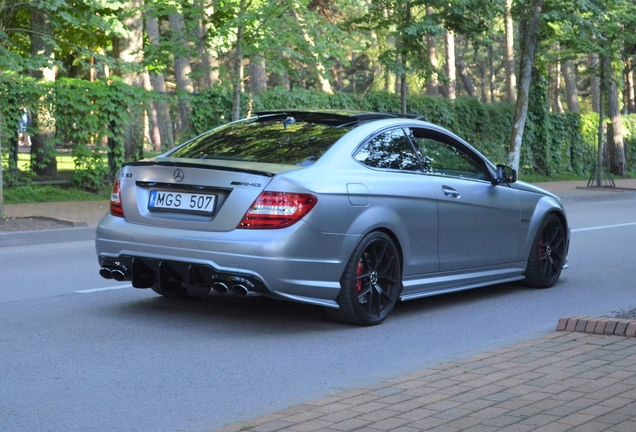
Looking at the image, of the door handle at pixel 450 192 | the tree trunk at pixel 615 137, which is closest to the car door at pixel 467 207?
the door handle at pixel 450 192

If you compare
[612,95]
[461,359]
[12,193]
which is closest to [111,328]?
[461,359]

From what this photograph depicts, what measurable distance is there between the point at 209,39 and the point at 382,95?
32.7 ft

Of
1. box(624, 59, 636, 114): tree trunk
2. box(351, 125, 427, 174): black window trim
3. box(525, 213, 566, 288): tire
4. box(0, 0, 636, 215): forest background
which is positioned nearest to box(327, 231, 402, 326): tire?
box(351, 125, 427, 174): black window trim

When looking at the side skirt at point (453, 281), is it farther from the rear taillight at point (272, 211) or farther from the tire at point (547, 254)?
the rear taillight at point (272, 211)

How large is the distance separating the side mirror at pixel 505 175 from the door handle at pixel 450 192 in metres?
0.77

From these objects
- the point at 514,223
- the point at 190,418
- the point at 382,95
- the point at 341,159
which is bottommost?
the point at 190,418

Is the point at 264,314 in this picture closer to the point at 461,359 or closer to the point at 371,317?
the point at 371,317

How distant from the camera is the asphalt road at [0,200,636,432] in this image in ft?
16.8

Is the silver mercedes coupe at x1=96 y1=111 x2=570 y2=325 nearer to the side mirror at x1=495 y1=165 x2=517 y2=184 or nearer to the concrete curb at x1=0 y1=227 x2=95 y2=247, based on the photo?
the side mirror at x1=495 y1=165 x2=517 y2=184

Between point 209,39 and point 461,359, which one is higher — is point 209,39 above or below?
above

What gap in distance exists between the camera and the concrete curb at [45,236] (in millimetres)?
12836

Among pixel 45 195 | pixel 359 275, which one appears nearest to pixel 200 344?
pixel 359 275

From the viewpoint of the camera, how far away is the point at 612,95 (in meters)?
35.0

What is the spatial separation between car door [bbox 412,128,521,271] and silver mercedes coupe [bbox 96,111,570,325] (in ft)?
0.05
